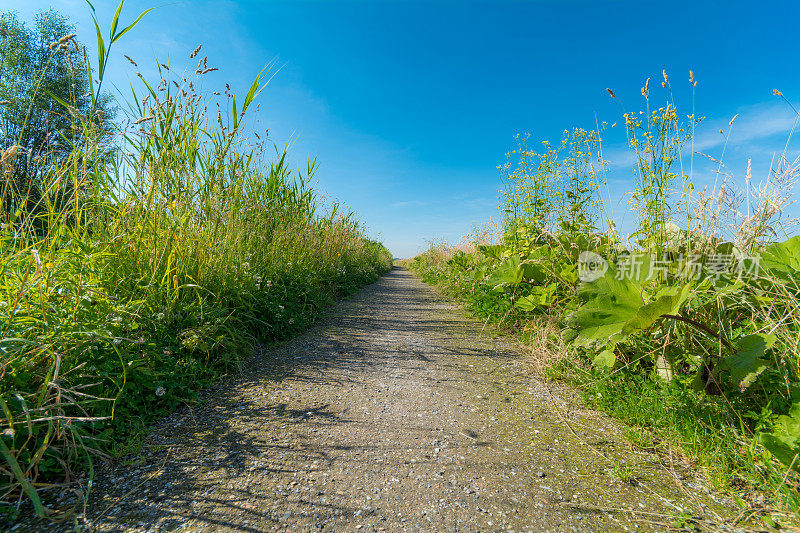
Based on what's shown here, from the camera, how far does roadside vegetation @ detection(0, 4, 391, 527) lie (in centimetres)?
143

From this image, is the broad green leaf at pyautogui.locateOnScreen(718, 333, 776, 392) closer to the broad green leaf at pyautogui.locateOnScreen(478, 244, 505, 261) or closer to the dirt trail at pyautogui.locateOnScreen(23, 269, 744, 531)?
A: the dirt trail at pyautogui.locateOnScreen(23, 269, 744, 531)

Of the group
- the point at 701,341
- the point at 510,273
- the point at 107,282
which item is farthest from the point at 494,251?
the point at 107,282

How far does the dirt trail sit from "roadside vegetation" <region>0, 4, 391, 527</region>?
0.24 m

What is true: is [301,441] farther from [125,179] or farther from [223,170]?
[223,170]

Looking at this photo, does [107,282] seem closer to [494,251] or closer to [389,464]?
[389,464]

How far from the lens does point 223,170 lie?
321cm

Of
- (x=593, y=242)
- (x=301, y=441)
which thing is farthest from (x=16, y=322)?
(x=593, y=242)

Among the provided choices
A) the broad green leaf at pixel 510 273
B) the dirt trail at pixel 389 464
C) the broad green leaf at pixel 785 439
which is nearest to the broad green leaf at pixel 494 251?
the broad green leaf at pixel 510 273

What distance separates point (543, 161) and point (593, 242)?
5.35 ft

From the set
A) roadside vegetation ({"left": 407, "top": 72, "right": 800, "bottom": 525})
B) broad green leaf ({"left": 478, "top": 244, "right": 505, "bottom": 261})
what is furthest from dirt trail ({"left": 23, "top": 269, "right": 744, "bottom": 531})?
broad green leaf ({"left": 478, "top": 244, "right": 505, "bottom": 261})

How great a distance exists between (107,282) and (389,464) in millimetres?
2136

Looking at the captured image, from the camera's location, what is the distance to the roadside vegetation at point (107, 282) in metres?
1.43

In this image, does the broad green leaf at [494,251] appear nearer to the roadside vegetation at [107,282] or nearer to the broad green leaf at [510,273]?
the broad green leaf at [510,273]

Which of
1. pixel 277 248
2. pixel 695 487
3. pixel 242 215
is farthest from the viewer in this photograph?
pixel 277 248
